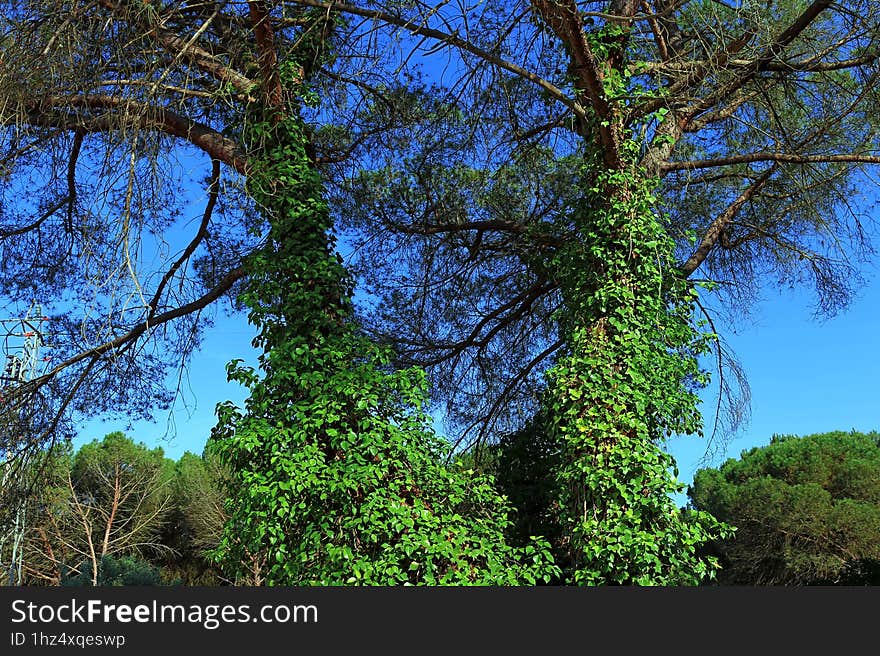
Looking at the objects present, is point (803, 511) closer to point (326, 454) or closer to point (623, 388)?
point (623, 388)

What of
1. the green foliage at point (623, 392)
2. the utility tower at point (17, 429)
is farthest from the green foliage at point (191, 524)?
the green foliage at point (623, 392)

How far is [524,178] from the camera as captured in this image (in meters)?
10.3

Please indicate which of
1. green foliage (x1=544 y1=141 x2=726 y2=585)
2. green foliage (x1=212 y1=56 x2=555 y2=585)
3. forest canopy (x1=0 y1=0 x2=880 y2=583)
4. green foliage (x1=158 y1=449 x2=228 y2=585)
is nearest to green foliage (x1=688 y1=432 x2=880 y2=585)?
forest canopy (x1=0 y1=0 x2=880 y2=583)

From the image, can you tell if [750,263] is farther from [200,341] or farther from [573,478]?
[200,341]

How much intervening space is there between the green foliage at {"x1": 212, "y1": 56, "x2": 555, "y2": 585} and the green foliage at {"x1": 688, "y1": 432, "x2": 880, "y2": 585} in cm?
1065

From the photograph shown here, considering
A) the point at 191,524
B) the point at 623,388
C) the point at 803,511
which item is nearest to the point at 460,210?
the point at 623,388

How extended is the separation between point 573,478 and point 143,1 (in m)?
4.49

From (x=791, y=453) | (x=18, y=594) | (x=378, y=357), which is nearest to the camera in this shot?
(x=18, y=594)

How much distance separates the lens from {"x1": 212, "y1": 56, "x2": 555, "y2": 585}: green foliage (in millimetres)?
5770

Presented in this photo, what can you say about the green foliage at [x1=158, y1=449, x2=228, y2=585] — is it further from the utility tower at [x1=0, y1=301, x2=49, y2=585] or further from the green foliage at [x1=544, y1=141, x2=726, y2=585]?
the green foliage at [x1=544, y1=141, x2=726, y2=585]

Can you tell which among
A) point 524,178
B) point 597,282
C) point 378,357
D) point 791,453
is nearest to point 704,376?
point 597,282

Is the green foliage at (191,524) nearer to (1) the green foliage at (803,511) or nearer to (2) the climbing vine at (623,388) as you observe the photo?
(1) the green foliage at (803,511)

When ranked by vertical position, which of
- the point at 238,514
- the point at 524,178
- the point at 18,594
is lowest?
the point at 18,594

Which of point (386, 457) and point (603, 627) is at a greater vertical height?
point (386, 457)
